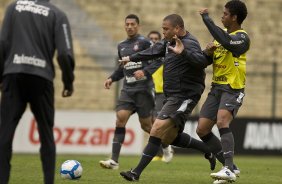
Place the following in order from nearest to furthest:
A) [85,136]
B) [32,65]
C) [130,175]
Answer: [32,65]
[130,175]
[85,136]

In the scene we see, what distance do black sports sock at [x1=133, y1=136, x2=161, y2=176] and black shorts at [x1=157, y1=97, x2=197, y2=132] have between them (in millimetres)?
300

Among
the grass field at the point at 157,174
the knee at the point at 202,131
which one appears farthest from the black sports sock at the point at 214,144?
the grass field at the point at 157,174

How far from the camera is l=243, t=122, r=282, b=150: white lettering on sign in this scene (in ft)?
63.8

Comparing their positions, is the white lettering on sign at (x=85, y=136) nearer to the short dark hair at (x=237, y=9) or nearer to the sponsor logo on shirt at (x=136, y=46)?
the sponsor logo on shirt at (x=136, y=46)

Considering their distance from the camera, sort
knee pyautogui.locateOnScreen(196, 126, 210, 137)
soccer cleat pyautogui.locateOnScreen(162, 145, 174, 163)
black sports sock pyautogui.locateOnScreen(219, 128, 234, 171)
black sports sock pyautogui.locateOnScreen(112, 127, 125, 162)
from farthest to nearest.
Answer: soccer cleat pyautogui.locateOnScreen(162, 145, 174, 163), black sports sock pyautogui.locateOnScreen(112, 127, 125, 162), knee pyautogui.locateOnScreen(196, 126, 210, 137), black sports sock pyautogui.locateOnScreen(219, 128, 234, 171)

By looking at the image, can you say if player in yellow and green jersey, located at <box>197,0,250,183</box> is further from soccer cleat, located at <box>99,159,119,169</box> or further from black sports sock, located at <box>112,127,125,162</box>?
black sports sock, located at <box>112,127,125,162</box>

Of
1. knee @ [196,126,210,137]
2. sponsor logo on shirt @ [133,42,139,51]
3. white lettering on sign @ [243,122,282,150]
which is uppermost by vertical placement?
sponsor logo on shirt @ [133,42,139,51]

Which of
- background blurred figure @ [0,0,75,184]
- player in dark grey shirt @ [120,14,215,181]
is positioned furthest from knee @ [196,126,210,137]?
background blurred figure @ [0,0,75,184]

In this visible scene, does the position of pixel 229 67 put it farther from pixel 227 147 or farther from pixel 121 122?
pixel 121 122

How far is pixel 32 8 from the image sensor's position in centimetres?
730

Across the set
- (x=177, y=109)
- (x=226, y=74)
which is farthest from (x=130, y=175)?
(x=226, y=74)

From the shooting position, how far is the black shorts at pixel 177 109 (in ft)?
32.4

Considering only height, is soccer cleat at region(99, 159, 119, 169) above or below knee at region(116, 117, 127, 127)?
below

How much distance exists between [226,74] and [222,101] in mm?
356
